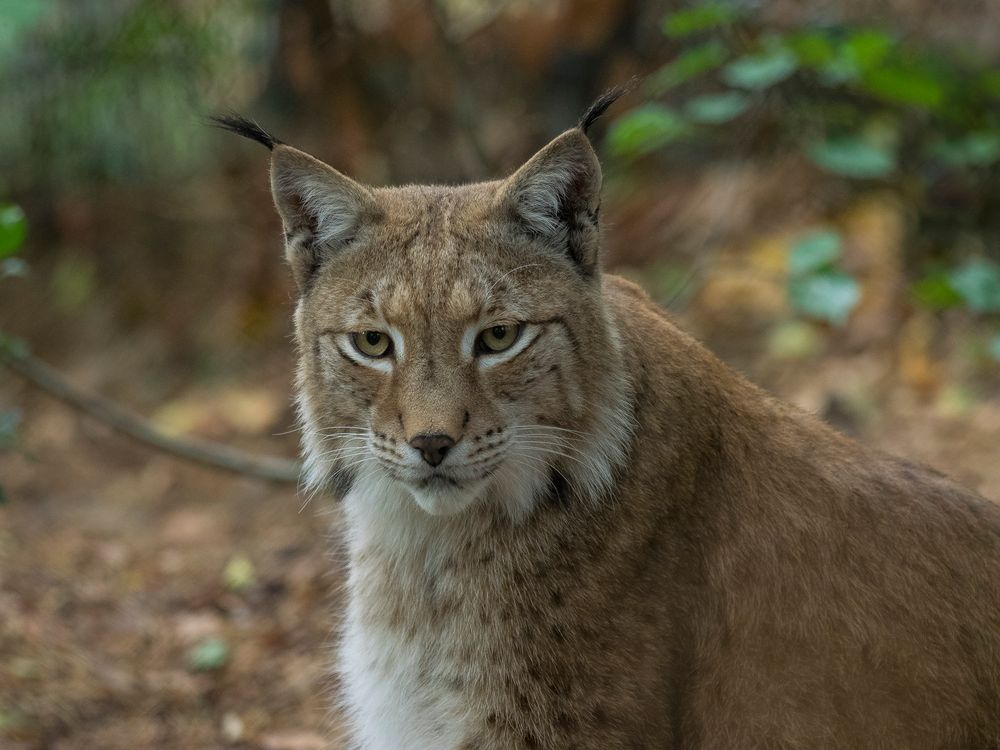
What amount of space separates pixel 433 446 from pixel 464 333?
358 millimetres

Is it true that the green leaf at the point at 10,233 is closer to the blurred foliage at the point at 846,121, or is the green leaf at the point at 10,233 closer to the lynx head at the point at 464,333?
the lynx head at the point at 464,333

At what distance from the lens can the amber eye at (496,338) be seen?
362 centimetres

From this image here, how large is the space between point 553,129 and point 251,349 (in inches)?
101

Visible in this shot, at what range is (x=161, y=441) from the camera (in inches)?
265

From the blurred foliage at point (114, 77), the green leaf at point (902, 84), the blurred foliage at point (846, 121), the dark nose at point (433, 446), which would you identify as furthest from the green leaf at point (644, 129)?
the blurred foliage at point (114, 77)

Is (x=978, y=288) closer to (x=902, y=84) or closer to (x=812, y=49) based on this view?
(x=902, y=84)

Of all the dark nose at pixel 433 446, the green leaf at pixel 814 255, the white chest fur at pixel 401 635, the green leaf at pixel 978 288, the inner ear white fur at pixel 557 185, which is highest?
the inner ear white fur at pixel 557 185

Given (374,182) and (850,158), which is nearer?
(850,158)

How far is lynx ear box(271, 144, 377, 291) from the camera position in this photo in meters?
3.80

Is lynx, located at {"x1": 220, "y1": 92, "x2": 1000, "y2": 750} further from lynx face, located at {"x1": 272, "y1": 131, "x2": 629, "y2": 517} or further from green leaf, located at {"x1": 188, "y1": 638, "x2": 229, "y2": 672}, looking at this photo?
green leaf, located at {"x1": 188, "y1": 638, "x2": 229, "y2": 672}

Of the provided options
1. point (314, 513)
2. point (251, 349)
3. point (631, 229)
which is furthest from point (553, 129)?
point (314, 513)

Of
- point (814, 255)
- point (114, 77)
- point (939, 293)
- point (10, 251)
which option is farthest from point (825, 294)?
point (114, 77)

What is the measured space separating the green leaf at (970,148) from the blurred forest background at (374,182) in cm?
2

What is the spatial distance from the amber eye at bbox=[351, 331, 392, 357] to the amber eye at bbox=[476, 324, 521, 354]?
0.88 feet
